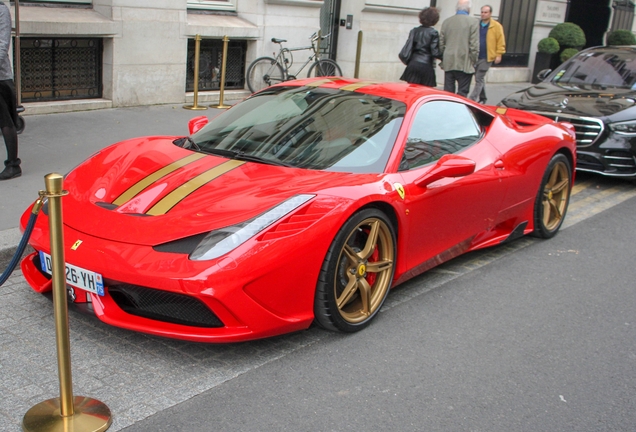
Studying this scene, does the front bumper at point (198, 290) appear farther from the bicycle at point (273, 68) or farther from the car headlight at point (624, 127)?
the bicycle at point (273, 68)

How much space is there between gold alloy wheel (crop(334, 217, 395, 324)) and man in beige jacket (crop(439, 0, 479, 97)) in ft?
22.8

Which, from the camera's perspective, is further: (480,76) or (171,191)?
(480,76)

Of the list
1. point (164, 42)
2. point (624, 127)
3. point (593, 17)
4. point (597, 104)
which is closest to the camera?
point (624, 127)

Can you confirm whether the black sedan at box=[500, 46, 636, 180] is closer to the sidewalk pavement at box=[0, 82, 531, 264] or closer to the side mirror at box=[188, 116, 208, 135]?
the sidewalk pavement at box=[0, 82, 531, 264]

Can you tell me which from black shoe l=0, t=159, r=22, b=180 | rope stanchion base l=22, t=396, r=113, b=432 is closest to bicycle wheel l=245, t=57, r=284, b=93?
black shoe l=0, t=159, r=22, b=180

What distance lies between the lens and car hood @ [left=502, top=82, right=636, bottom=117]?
29.2 feet

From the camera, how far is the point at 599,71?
10281mm

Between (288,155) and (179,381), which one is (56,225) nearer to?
(179,381)

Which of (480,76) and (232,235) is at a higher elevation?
(480,76)

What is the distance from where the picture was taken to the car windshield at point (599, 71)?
9948 mm

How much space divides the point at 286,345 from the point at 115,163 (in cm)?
156

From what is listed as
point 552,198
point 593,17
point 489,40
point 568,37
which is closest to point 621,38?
point 593,17

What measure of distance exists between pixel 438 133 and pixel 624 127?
441 cm

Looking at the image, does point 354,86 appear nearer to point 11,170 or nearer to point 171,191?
point 171,191
